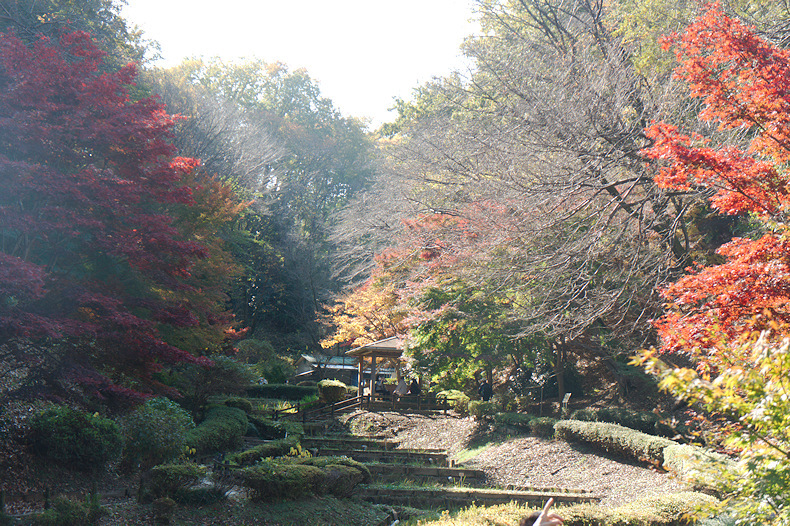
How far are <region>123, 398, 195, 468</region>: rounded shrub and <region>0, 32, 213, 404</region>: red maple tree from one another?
0.55 metres

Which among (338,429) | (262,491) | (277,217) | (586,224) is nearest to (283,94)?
(277,217)

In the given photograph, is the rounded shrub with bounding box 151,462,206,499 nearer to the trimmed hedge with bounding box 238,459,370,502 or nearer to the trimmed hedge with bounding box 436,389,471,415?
the trimmed hedge with bounding box 238,459,370,502

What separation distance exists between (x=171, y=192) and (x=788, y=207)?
9.55 meters

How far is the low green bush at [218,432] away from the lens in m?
10.8

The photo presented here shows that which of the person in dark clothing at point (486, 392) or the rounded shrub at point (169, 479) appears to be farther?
the person in dark clothing at point (486, 392)

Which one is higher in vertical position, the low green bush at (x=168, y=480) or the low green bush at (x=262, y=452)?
the low green bush at (x=168, y=480)

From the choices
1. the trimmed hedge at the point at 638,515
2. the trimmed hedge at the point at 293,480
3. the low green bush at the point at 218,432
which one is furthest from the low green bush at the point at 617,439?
the low green bush at the point at 218,432

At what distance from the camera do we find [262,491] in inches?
307

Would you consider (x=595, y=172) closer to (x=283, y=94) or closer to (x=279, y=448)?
(x=279, y=448)

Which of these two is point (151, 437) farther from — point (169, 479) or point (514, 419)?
point (514, 419)

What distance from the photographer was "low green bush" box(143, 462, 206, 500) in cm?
700

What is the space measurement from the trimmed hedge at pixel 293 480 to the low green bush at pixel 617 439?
19.7 ft

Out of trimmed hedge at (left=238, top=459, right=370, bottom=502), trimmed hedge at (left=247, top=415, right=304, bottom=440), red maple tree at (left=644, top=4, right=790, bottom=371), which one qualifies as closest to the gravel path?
red maple tree at (left=644, top=4, right=790, bottom=371)

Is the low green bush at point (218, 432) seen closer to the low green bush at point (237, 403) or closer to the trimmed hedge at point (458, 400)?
the low green bush at point (237, 403)
